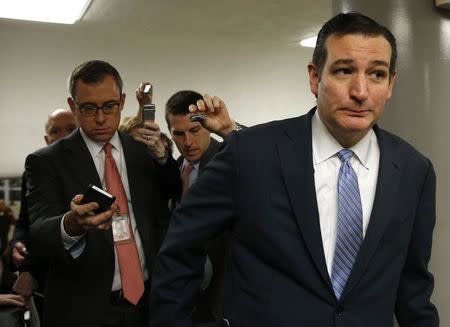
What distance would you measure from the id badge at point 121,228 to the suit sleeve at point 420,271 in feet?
3.24

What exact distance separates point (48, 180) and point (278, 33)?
3553 mm

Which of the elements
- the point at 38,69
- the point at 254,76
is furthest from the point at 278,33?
the point at 38,69

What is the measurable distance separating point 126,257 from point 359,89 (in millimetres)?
1095

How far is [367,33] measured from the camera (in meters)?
1.30

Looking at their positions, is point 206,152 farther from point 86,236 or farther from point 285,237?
point 285,237

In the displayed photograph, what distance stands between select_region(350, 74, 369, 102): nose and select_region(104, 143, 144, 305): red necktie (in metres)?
1.06

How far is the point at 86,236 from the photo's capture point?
1927 mm

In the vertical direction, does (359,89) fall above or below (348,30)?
below

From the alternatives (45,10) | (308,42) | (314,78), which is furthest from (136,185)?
(308,42)

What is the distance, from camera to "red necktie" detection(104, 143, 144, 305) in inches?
77.8

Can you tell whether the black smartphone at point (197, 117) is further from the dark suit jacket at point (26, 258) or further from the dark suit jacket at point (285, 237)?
the dark suit jacket at point (26, 258)

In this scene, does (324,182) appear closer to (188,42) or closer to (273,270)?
(273,270)

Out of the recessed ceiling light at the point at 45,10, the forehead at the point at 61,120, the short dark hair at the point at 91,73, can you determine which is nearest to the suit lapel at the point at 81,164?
the short dark hair at the point at 91,73

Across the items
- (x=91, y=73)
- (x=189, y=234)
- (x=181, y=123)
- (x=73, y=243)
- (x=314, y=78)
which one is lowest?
(x=73, y=243)
